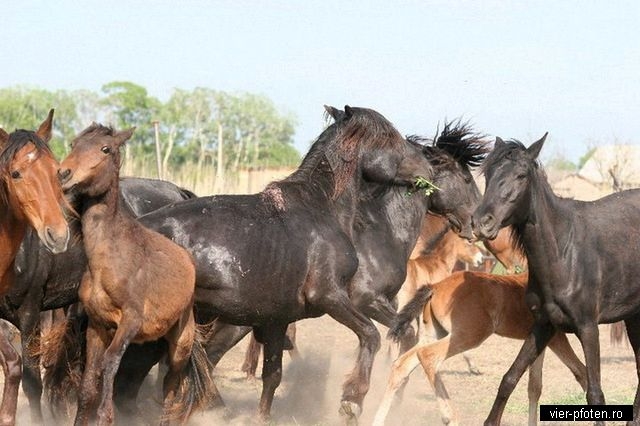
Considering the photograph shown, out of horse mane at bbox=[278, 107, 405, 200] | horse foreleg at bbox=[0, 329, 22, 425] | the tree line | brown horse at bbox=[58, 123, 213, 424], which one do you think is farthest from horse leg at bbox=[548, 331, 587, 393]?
the tree line

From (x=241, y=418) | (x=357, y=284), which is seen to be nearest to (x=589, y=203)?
(x=357, y=284)

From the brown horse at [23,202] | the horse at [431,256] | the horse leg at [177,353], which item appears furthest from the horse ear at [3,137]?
the horse at [431,256]

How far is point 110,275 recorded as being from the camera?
553cm

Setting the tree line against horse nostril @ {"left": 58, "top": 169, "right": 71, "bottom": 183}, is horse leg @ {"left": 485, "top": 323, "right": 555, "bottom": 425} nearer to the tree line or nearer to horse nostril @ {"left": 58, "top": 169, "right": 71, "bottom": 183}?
horse nostril @ {"left": 58, "top": 169, "right": 71, "bottom": 183}

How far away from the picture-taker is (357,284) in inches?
326

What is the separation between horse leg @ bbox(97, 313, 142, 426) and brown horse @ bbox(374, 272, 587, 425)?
261 cm

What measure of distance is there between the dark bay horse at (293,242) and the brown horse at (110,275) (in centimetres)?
A: 73

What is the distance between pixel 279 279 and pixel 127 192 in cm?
282

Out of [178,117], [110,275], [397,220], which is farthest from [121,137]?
[178,117]

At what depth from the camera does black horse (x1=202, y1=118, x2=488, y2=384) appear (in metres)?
8.31

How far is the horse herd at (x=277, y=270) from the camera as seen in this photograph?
5574mm

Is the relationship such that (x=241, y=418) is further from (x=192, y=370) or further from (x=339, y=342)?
(x=339, y=342)

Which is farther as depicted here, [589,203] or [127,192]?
[127,192]

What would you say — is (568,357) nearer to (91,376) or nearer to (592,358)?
(592,358)
